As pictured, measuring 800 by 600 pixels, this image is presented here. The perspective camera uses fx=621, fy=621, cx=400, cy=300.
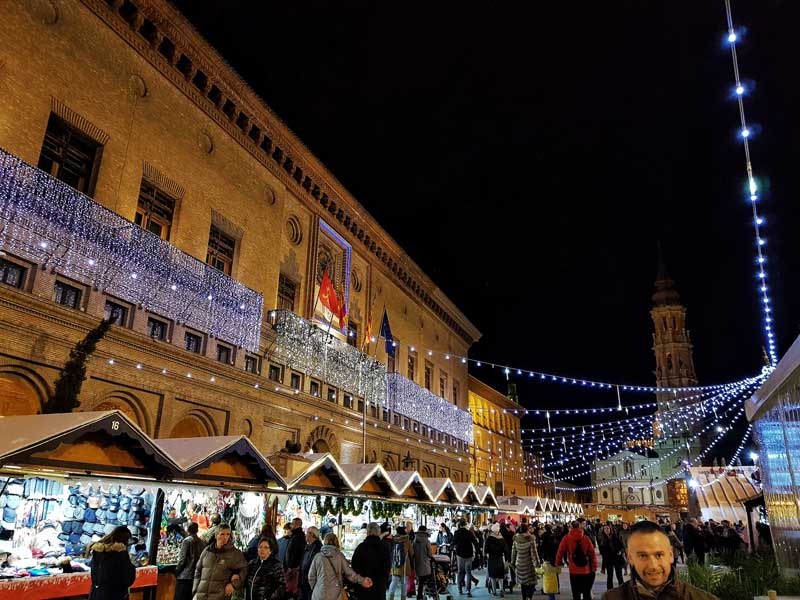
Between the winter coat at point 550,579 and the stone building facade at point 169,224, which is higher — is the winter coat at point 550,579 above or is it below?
below

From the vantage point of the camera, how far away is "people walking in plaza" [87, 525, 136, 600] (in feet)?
23.9

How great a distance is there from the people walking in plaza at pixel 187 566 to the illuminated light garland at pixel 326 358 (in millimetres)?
10582

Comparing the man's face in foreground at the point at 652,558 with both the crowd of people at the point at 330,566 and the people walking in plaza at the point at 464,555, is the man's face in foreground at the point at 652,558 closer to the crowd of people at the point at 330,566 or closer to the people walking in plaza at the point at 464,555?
the crowd of people at the point at 330,566

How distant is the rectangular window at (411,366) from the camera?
3148 centimetres

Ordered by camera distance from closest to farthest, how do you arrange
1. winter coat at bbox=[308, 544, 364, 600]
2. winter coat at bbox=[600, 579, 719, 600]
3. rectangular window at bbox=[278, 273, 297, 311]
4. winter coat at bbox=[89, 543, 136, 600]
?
winter coat at bbox=[600, 579, 719, 600] < winter coat at bbox=[89, 543, 136, 600] < winter coat at bbox=[308, 544, 364, 600] < rectangular window at bbox=[278, 273, 297, 311]

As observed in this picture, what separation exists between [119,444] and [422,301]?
2572cm

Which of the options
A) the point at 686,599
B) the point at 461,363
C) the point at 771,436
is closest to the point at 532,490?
the point at 461,363

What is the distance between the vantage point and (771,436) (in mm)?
9969

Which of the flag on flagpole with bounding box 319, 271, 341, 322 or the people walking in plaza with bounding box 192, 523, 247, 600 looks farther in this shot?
the flag on flagpole with bounding box 319, 271, 341, 322

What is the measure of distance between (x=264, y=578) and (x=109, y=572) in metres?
→ 1.81

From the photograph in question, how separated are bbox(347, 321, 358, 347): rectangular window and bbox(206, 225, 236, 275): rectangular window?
800 cm

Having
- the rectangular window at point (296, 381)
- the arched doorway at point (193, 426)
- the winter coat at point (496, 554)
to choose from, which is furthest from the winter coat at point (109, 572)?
the rectangular window at point (296, 381)

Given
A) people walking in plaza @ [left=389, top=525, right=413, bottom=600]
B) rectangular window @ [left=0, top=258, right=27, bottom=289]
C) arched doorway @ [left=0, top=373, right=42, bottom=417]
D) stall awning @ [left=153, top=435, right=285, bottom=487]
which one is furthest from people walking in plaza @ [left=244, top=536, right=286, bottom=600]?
rectangular window @ [left=0, top=258, right=27, bottom=289]

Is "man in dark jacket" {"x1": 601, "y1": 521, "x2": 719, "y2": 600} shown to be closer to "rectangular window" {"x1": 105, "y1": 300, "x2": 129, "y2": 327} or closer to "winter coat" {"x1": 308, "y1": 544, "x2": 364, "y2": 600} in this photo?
"winter coat" {"x1": 308, "y1": 544, "x2": 364, "y2": 600}
